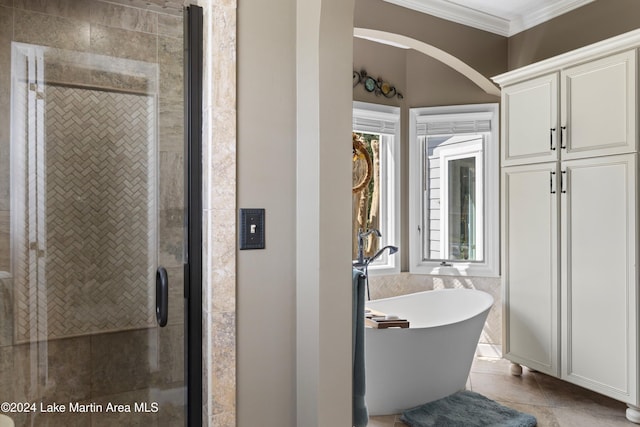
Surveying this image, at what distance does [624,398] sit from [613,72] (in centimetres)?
189

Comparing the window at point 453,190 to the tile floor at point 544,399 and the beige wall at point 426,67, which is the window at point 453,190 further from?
the tile floor at point 544,399

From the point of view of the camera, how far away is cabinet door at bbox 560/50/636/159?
2.54 m

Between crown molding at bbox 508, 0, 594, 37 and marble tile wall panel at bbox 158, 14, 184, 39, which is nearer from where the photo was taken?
marble tile wall panel at bbox 158, 14, 184, 39

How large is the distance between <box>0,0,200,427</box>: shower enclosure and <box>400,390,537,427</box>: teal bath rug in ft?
5.12

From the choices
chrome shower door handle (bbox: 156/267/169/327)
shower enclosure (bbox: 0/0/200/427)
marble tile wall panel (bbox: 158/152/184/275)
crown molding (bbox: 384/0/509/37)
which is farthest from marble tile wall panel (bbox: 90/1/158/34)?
crown molding (bbox: 384/0/509/37)

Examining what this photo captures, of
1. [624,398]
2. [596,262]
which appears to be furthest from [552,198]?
[624,398]

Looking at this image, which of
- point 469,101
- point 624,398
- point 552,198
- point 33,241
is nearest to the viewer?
point 33,241

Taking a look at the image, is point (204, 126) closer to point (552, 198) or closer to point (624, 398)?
point (552, 198)

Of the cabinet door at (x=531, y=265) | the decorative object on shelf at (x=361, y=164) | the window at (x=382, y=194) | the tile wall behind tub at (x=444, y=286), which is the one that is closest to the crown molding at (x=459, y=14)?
the window at (x=382, y=194)

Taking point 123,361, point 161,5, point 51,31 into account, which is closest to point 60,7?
point 51,31

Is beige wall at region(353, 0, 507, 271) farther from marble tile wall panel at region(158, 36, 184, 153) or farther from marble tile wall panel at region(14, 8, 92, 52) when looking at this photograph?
marble tile wall panel at region(14, 8, 92, 52)

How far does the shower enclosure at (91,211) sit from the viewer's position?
4.25 ft

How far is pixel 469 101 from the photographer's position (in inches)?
152

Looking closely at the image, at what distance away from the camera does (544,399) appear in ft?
9.52
